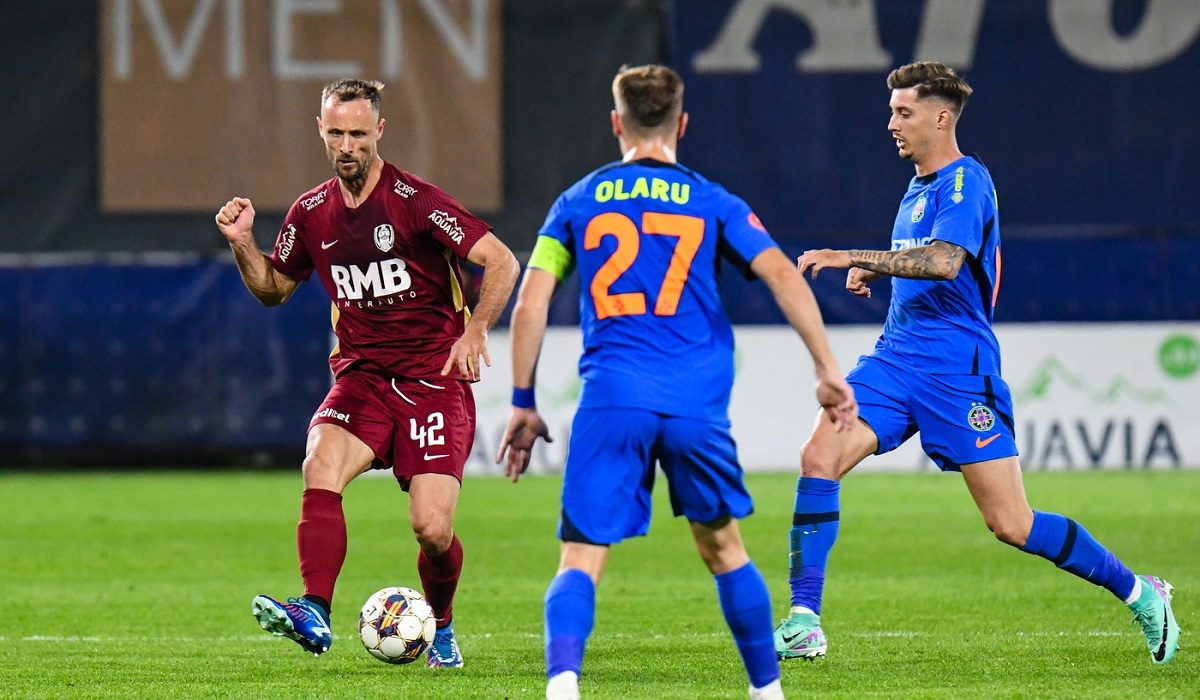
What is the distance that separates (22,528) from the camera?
41.0 feet

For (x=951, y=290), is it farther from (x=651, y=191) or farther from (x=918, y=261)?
(x=651, y=191)

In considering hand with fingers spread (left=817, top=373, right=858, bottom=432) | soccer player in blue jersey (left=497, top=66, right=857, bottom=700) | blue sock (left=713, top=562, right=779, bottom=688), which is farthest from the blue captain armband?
blue sock (left=713, top=562, right=779, bottom=688)

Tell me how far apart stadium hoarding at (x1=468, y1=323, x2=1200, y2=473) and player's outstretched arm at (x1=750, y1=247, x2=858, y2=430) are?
11068 mm

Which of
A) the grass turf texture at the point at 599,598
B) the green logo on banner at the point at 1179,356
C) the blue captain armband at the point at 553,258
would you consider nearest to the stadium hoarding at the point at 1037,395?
the green logo on banner at the point at 1179,356

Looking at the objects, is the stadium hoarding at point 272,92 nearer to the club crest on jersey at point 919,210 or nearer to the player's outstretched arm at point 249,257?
the player's outstretched arm at point 249,257

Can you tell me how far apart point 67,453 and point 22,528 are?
613 cm

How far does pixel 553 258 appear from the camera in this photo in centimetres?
498

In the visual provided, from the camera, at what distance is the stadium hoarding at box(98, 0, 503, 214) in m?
17.7

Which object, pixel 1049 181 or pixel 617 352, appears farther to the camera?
pixel 1049 181

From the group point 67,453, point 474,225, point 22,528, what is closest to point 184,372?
point 67,453

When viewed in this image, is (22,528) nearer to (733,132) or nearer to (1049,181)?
(733,132)

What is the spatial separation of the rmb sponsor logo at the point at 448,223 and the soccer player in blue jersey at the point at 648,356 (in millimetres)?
1579

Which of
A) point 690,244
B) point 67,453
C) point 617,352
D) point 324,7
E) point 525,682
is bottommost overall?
point 67,453

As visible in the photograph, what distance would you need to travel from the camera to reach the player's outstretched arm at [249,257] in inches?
257
